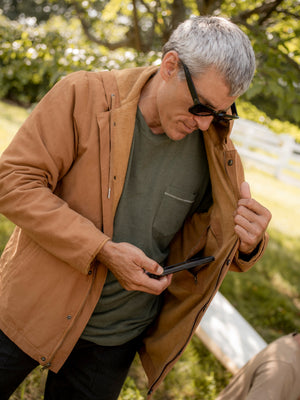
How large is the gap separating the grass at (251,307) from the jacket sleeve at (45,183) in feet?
2.17

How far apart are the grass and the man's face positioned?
1207 millimetres

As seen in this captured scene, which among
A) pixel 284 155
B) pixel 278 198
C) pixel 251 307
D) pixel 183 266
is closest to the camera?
pixel 183 266

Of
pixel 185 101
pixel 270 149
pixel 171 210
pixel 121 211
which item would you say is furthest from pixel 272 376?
pixel 270 149

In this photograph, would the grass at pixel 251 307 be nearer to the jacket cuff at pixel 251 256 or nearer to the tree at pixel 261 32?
the jacket cuff at pixel 251 256

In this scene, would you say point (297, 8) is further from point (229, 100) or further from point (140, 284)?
point (140, 284)

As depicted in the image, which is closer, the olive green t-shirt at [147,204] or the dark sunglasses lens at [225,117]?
the dark sunglasses lens at [225,117]

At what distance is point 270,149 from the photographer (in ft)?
46.0

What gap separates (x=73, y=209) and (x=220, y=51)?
0.83 meters

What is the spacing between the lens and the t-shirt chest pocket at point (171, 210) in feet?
6.26

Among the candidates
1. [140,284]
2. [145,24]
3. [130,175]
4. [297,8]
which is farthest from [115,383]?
[145,24]

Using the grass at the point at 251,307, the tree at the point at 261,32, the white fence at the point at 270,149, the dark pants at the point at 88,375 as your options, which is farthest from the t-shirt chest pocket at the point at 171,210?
the white fence at the point at 270,149

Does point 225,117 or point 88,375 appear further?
point 88,375

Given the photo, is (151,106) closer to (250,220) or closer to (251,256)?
(250,220)

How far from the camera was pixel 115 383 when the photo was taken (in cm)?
206
